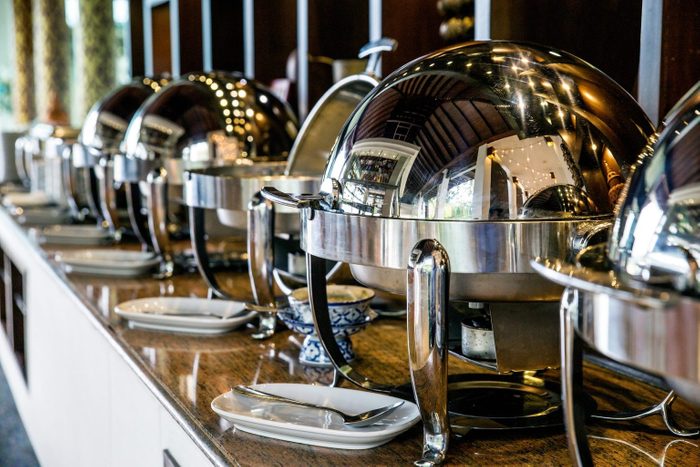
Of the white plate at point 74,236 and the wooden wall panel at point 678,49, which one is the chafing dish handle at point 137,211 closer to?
the white plate at point 74,236

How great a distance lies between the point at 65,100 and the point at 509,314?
720cm

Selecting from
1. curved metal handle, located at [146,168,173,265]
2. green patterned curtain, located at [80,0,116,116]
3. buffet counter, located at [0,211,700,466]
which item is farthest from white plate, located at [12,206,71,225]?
green patterned curtain, located at [80,0,116,116]

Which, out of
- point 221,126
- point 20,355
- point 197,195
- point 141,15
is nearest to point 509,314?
point 197,195

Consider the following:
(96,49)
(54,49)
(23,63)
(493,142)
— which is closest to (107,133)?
(493,142)

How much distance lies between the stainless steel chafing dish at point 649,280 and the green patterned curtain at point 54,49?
24.1ft

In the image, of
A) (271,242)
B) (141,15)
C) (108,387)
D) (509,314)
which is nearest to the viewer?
(509,314)

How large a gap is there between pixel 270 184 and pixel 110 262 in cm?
67

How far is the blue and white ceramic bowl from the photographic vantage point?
1133mm

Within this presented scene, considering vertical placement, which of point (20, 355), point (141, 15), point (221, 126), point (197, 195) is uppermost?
point (141, 15)

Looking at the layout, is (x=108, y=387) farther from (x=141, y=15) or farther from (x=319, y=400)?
(x=141, y=15)

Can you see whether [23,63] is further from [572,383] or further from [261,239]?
[572,383]

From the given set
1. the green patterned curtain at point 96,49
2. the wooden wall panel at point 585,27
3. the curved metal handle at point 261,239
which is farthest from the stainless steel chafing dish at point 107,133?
the green patterned curtain at point 96,49

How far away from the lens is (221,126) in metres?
1.76

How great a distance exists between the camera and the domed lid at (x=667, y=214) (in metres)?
0.52
